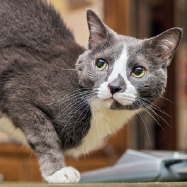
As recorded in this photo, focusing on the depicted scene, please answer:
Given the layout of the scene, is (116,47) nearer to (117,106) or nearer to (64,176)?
(117,106)

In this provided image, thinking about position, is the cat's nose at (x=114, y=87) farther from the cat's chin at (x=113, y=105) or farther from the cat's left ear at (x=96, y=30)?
the cat's left ear at (x=96, y=30)

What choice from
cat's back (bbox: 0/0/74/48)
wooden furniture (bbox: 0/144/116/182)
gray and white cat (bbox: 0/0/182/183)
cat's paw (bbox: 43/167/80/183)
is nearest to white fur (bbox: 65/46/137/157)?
gray and white cat (bbox: 0/0/182/183)

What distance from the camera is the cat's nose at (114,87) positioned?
872mm

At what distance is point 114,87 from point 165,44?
227mm

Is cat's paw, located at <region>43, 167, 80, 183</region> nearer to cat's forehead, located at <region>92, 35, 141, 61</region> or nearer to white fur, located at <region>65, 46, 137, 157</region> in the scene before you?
white fur, located at <region>65, 46, 137, 157</region>

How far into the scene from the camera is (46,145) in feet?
3.08

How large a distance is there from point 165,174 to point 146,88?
248 mm

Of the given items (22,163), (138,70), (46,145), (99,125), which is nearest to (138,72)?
(138,70)

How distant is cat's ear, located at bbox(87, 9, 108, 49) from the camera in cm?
100

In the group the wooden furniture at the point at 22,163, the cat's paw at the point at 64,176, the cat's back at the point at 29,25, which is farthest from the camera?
the wooden furniture at the point at 22,163

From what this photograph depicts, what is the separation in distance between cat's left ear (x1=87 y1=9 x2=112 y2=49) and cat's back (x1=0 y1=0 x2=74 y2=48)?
137 mm

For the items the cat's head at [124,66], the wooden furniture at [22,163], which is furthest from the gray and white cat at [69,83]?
the wooden furniture at [22,163]

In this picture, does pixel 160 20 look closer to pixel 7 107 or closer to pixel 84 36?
pixel 84 36

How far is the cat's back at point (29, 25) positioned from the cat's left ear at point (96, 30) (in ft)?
0.45
